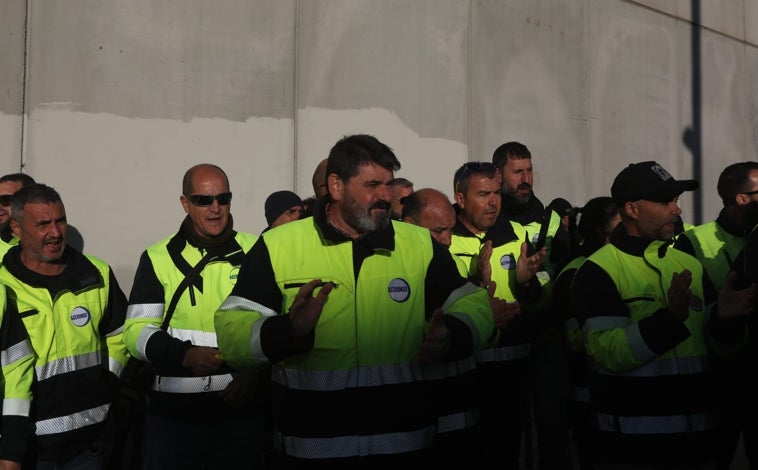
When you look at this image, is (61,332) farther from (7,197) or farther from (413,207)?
(413,207)

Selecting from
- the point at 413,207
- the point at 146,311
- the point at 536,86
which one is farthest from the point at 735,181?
the point at 536,86

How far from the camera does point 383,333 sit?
347 centimetres

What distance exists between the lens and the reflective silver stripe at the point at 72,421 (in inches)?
182

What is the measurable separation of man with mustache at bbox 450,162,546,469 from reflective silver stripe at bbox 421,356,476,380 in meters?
0.71

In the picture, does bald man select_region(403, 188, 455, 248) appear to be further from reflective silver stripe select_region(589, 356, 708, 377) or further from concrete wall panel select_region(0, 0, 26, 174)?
concrete wall panel select_region(0, 0, 26, 174)

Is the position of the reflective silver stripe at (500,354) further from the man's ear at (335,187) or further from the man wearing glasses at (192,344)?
the man's ear at (335,187)

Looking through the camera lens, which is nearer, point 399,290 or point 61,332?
point 399,290

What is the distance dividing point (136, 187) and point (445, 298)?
3.97m

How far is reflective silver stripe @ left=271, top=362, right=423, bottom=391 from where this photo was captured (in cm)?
344

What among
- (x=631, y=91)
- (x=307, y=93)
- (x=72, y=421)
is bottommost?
(x=72, y=421)

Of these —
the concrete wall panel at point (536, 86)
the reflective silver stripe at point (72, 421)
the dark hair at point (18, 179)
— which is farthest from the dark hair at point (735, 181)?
the dark hair at point (18, 179)

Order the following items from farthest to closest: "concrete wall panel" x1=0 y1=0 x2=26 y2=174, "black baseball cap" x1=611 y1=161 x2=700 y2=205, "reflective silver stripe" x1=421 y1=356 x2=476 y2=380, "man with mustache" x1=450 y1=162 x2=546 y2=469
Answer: "concrete wall panel" x1=0 y1=0 x2=26 y2=174 < "man with mustache" x1=450 y1=162 x2=546 y2=469 < "black baseball cap" x1=611 y1=161 x2=700 y2=205 < "reflective silver stripe" x1=421 y1=356 x2=476 y2=380

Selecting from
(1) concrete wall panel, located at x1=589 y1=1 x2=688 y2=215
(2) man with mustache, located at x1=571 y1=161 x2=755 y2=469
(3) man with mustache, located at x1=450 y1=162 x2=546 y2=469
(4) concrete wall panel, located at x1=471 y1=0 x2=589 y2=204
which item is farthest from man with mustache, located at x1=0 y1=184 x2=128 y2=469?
(1) concrete wall panel, located at x1=589 y1=1 x2=688 y2=215

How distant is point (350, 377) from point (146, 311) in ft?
5.82
